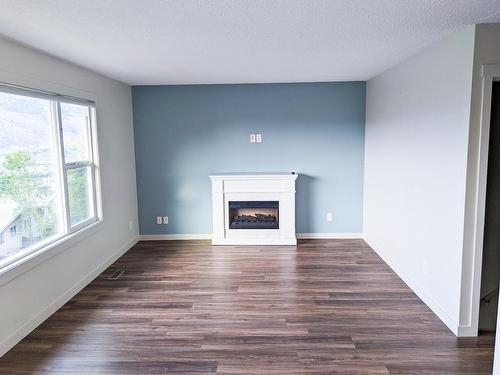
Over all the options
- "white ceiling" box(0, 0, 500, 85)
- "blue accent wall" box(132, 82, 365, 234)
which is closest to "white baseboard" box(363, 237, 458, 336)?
"blue accent wall" box(132, 82, 365, 234)

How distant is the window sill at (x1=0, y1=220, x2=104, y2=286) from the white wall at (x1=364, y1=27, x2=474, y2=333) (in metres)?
3.30

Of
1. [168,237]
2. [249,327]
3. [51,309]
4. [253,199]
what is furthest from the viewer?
[168,237]

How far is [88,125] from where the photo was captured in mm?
3924

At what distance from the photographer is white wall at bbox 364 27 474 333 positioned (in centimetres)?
263

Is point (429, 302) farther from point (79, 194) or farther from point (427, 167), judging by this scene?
point (79, 194)

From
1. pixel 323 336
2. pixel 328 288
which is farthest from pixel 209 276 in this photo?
pixel 323 336

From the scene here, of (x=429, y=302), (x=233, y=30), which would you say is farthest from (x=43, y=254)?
(x=429, y=302)

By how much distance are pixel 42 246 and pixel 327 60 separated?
3150mm

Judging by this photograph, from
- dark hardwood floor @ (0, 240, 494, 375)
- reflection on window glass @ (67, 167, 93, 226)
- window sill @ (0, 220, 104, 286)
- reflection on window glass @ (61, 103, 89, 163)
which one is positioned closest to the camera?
dark hardwood floor @ (0, 240, 494, 375)

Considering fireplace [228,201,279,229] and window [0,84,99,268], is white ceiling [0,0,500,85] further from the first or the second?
fireplace [228,201,279,229]

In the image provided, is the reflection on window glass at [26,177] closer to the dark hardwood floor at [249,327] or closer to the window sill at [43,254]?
the window sill at [43,254]

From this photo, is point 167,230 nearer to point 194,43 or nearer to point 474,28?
point 194,43

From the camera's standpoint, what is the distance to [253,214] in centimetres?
526

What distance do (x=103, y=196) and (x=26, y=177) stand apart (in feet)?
4.17
